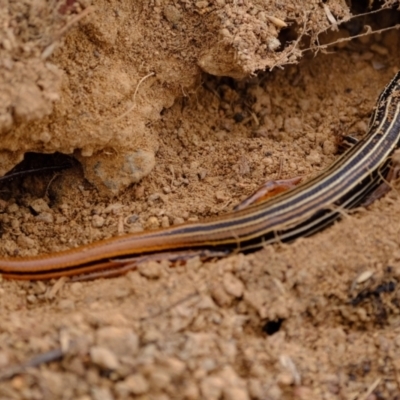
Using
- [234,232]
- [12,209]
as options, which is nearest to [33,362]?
[234,232]

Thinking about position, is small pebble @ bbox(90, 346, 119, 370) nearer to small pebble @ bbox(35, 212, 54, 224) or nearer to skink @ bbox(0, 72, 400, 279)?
skink @ bbox(0, 72, 400, 279)

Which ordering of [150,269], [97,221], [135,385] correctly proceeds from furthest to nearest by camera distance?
[97,221], [150,269], [135,385]

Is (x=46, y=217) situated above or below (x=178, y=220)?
above

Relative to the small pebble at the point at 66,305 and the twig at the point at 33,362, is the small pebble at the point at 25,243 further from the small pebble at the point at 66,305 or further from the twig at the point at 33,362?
the twig at the point at 33,362

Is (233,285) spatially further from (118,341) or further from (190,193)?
(190,193)

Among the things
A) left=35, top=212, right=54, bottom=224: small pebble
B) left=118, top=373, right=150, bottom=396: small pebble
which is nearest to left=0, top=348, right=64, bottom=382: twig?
left=118, top=373, right=150, bottom=396: small pebble

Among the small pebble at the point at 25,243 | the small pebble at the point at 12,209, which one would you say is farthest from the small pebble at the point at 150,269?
the small pebble at the point at 12,209
